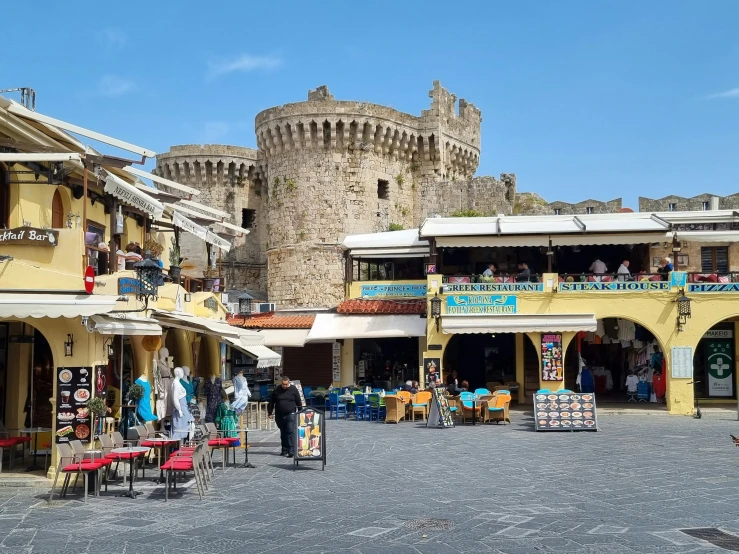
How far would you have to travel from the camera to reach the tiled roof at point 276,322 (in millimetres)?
29531

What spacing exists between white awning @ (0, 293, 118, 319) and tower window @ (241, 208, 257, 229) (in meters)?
31.3

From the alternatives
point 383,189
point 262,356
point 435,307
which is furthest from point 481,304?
point 383,189

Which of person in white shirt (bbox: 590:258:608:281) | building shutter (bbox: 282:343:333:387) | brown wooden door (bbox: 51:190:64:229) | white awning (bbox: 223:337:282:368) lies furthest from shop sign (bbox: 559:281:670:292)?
brown wooden door (bbox: 51:190:64:229)

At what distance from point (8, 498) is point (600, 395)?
20821mm

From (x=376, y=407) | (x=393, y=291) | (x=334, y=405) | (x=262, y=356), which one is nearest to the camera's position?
(x=262, y=356)

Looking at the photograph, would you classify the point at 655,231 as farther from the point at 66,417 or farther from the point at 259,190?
the point at 259,190

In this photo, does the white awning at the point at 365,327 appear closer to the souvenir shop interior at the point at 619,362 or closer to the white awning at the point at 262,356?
the white awning at the point at 262,356

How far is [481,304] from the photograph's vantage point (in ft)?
80.7

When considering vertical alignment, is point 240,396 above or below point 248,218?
below

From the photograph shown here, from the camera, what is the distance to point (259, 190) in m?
43.3

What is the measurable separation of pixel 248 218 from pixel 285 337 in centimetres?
1640

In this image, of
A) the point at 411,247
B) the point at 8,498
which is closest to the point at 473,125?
the point at 411,247

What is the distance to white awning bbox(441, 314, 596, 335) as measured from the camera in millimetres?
23562

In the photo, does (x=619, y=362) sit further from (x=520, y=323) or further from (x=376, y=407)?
(x=376, y=407)
